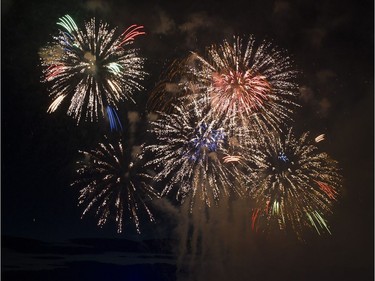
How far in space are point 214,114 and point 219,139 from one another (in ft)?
3.64

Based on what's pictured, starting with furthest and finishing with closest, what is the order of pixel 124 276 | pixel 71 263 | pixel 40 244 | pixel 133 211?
pixel 124 276, pixel 71 263, pixel 40 244, pixel 133 211

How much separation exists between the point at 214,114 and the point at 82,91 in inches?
167

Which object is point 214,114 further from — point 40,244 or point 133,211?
point 40,244

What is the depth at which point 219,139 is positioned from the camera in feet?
47.9

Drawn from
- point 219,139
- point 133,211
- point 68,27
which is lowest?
point 133,211

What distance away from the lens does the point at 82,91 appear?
13703mm

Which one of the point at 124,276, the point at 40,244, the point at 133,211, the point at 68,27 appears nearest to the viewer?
the point at 68,27
